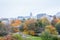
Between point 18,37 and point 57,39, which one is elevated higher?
point 18,37

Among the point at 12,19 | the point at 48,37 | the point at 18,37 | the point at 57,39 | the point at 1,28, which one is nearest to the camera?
the point at 18,37

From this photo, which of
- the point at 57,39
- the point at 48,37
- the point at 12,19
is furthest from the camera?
the point at 12,19

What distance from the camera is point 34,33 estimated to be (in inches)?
396

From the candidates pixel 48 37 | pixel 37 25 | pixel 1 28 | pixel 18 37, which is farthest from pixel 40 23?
pixel 18 37

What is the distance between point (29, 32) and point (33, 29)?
0.30 metres

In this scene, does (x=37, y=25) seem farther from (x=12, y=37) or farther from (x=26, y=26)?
(x=12, y=37)

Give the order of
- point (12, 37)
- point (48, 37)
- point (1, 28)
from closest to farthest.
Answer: point (12, 37) < point (48, 37) < point (1, 28)

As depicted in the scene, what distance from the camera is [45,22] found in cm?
1071

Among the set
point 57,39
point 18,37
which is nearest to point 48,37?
point 57,39

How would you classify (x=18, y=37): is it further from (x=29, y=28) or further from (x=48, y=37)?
(x=29, y=28)

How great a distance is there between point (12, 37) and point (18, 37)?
34cm

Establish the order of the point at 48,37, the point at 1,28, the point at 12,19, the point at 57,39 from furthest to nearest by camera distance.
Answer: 1. the point at 12,19
2. the point at 1,28
3. the point at 48,37
4. the point at 57,39

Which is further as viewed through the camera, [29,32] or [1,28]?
[29,32]

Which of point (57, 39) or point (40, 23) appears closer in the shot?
point (57, 39)
